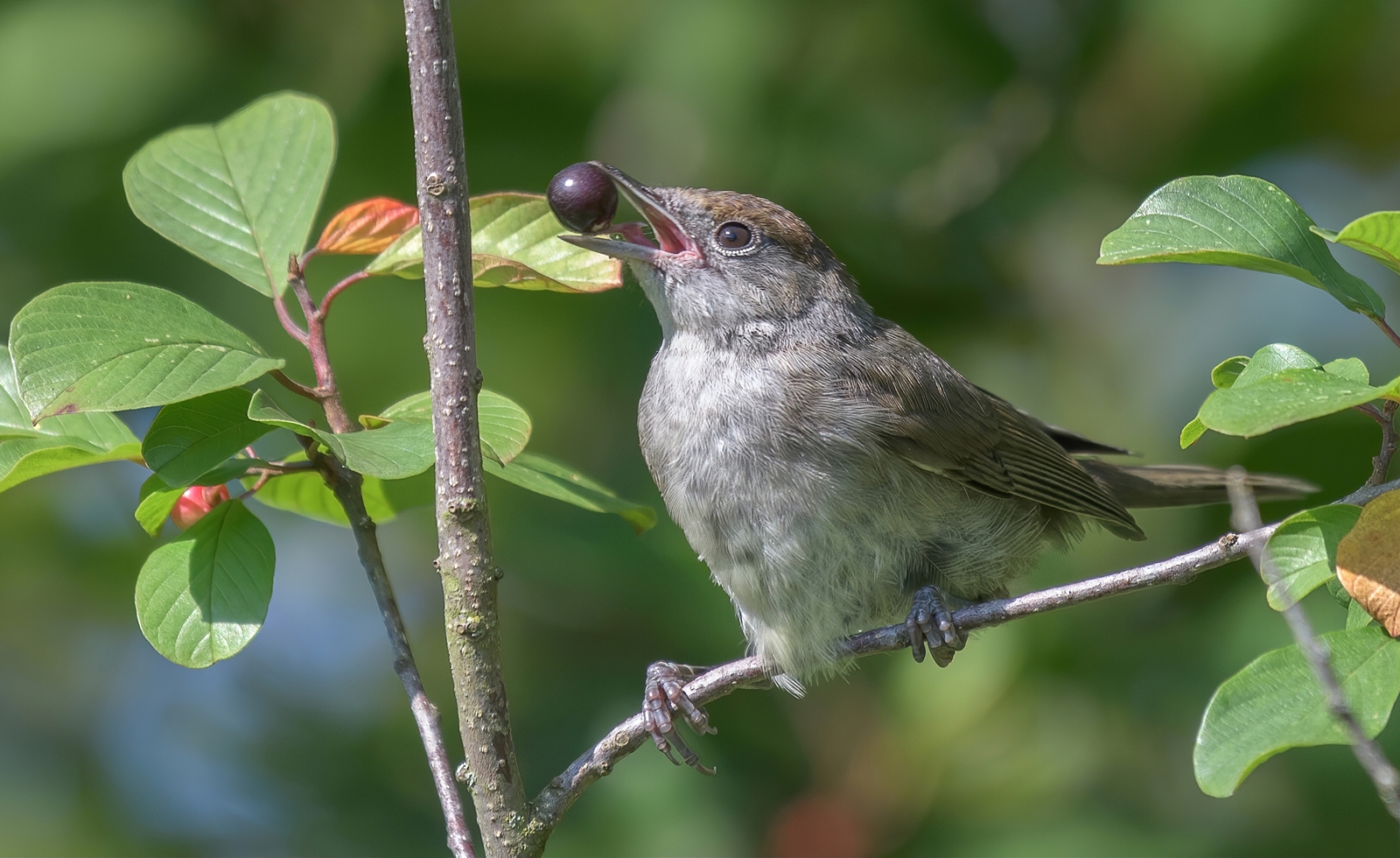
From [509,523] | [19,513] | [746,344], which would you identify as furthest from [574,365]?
[19,513]

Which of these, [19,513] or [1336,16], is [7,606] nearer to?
[19,513]

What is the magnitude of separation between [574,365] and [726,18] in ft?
4.69

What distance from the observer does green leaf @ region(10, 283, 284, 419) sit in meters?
1.97

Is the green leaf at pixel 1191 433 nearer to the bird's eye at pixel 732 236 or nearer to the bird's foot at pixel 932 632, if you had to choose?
the bird's foot at pixel 932 632

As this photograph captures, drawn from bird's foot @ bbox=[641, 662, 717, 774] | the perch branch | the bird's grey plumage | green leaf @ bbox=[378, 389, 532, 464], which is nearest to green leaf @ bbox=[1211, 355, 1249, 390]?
the perch branch

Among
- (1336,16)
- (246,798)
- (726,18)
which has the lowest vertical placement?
(246,798)

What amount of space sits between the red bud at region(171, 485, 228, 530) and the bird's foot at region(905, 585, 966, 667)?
5.36 feet

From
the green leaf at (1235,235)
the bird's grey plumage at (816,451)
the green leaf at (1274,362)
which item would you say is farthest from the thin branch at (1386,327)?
the bird's grey plumage at (816,451)

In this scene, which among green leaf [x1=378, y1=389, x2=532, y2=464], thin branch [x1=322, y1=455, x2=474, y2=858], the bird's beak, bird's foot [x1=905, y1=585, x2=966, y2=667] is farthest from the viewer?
the bird's beak

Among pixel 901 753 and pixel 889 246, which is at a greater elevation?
pixel 889 246

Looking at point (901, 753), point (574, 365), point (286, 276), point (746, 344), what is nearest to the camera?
point (286, 276)

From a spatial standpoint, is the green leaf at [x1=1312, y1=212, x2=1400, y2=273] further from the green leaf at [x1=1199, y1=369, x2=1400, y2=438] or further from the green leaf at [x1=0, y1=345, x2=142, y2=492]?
the green leaf at [x1=0, y1=345, x2=142, y2=492]

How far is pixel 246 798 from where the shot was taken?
461 centimetres

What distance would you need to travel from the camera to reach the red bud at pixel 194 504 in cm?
248
